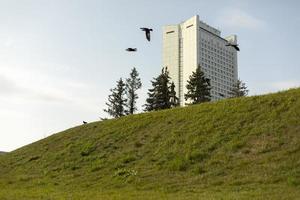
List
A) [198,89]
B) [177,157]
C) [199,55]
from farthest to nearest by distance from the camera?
1. [199,55]
2. [198,89]
3. [177,157]

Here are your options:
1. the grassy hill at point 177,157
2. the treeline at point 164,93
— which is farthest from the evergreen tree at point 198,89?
the grassy hill at point 177,157

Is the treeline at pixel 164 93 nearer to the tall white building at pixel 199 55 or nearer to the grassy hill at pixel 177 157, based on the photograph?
the tall white building at pixel 199 55

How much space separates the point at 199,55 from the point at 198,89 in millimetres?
15586

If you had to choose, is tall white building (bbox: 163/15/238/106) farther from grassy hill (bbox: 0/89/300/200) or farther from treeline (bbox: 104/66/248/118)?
grassy hill (bbox: 0/89/300/200)

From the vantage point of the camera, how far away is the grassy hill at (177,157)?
→ 20109 mm

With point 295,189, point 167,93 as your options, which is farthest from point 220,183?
point 167,93

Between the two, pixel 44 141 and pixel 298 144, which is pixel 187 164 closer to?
pixel 298 144

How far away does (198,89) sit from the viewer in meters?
64.3

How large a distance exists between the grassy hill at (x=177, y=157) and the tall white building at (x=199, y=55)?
41.3m

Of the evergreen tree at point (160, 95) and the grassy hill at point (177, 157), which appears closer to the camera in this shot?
the grassy hill at point (177, 157)

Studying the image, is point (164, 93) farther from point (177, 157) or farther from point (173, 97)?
point (177, 157)

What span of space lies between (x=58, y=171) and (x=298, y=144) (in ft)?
40.6

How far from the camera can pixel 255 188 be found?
745 inches

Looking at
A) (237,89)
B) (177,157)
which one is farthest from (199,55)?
(177,157)
